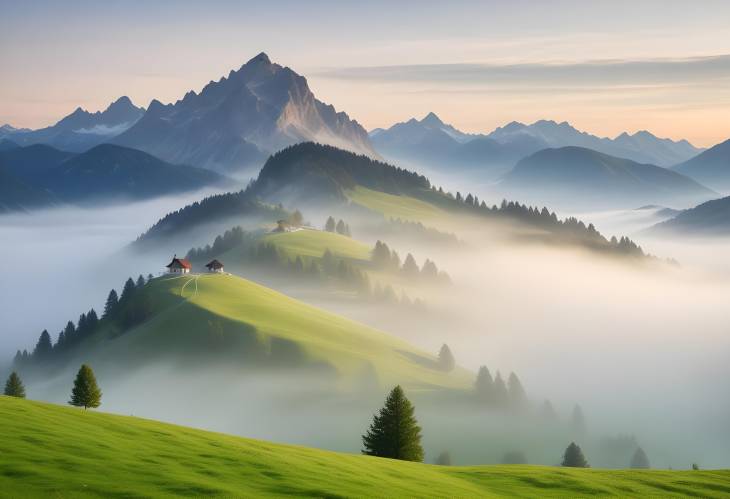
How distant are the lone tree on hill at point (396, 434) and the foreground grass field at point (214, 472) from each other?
46.3 feet

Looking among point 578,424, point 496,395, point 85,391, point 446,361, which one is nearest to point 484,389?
point 496,395

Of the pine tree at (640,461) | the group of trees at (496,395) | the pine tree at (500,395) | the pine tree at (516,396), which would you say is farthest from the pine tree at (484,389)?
the pine tree at (640,461)

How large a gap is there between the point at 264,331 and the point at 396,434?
86.6m

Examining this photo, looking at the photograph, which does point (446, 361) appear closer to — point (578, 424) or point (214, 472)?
point (578, 424)

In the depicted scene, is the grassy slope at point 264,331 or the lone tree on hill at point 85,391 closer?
the lone tree on hill at point 85,391

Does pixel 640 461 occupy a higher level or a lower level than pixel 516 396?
lower

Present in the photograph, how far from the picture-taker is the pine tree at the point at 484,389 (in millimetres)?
155000

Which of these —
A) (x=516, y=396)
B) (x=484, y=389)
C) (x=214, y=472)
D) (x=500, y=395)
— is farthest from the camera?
(x=516, y=396)

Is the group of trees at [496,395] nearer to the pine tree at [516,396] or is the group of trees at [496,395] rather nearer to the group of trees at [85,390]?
the pine tree at [516,396]

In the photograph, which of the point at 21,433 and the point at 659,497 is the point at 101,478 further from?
the point at 659,497

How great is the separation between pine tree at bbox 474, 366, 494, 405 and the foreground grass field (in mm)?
94426

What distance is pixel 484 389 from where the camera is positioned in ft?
515

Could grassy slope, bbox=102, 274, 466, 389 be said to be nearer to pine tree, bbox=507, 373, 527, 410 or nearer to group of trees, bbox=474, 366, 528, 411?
group of trees, bbox=474, 366, 528, 411

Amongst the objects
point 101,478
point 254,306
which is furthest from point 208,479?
point 254,306
